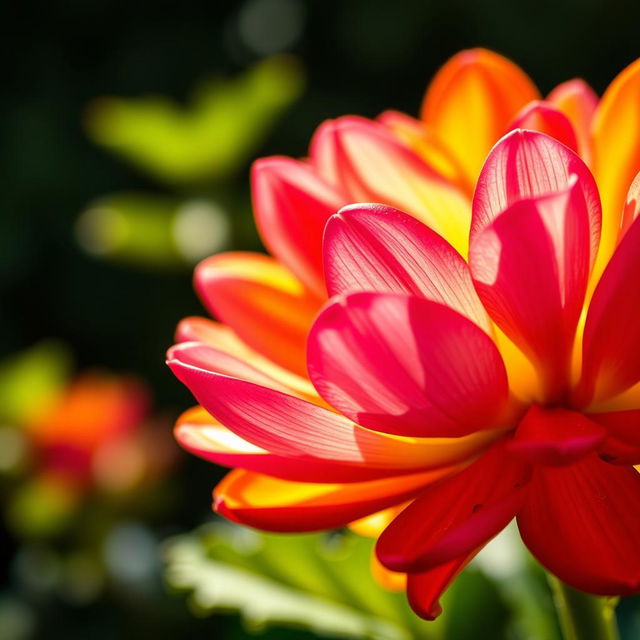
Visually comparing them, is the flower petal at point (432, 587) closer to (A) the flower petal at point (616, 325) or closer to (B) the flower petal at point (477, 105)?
(A) the flower petal at point (616, 325)

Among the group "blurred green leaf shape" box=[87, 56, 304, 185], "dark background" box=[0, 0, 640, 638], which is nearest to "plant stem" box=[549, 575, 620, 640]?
"blurred green leaf shape" box=[87, 56, 304, 185]

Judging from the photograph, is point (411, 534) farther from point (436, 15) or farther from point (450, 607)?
point (436, 15)

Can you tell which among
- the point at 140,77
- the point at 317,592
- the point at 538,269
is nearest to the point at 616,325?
the point at 538,269

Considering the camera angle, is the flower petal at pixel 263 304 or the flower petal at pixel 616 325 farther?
the flower petal at pixel 263 304

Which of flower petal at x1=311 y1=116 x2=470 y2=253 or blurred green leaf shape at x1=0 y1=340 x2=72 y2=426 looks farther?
blurred green leaf shape at x1=0 y1=340 x2=72 y2=426

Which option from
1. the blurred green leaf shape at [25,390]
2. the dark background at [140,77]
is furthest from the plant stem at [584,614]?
the dark background at [140,77]

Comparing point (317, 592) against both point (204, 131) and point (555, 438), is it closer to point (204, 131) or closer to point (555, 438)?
point (555, 438)

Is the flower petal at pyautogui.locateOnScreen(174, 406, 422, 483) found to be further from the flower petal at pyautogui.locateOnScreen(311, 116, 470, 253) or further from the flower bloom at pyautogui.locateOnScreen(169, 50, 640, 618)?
the flower petal at pyautogui.locateOnScreen(311, 116, 470, 253)
